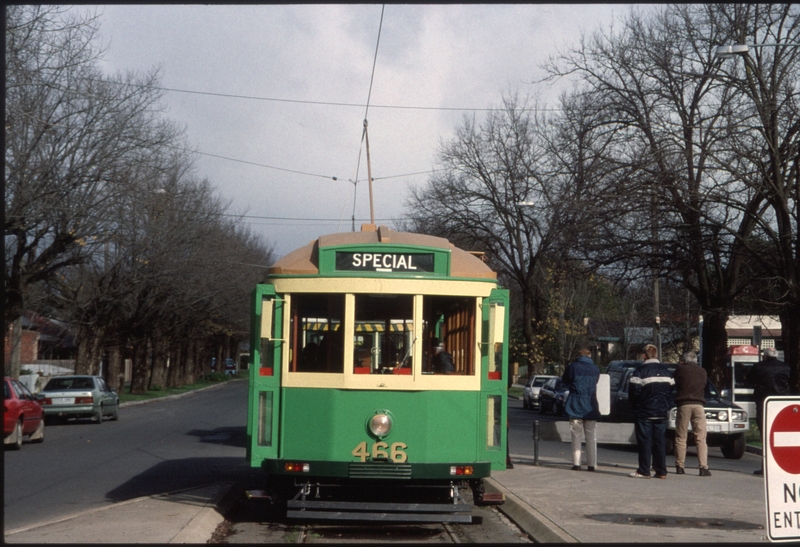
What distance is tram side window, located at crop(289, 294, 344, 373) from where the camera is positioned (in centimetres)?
958

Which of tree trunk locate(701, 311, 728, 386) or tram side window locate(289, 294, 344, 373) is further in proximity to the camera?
tree trunk locate(701, 311, 728, 386)

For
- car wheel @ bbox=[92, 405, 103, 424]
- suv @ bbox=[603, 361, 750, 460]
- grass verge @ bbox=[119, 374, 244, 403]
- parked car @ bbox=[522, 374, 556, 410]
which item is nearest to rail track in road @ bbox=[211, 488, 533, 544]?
suv @ bbox=[603, 361, 750, 460]

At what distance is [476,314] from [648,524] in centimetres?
256

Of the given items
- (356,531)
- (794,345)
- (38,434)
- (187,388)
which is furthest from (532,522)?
(187,388)

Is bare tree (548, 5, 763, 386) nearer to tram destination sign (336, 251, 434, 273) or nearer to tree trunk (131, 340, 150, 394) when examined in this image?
tram destination sign (336, 251, 434, 273)

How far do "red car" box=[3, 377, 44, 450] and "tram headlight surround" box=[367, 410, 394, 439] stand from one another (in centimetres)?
1126

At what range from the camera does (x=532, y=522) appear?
942cm

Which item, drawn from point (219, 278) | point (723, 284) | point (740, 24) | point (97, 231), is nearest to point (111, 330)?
point (219, 278)

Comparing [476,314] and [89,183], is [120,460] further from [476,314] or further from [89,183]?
[89,183]

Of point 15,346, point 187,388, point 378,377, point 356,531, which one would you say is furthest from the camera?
point 187,388

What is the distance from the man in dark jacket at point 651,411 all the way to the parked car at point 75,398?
62.7 feet

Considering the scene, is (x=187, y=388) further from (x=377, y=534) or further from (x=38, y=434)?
(x=377, y=534)

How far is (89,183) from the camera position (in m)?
26.8

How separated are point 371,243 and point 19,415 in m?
12.6
